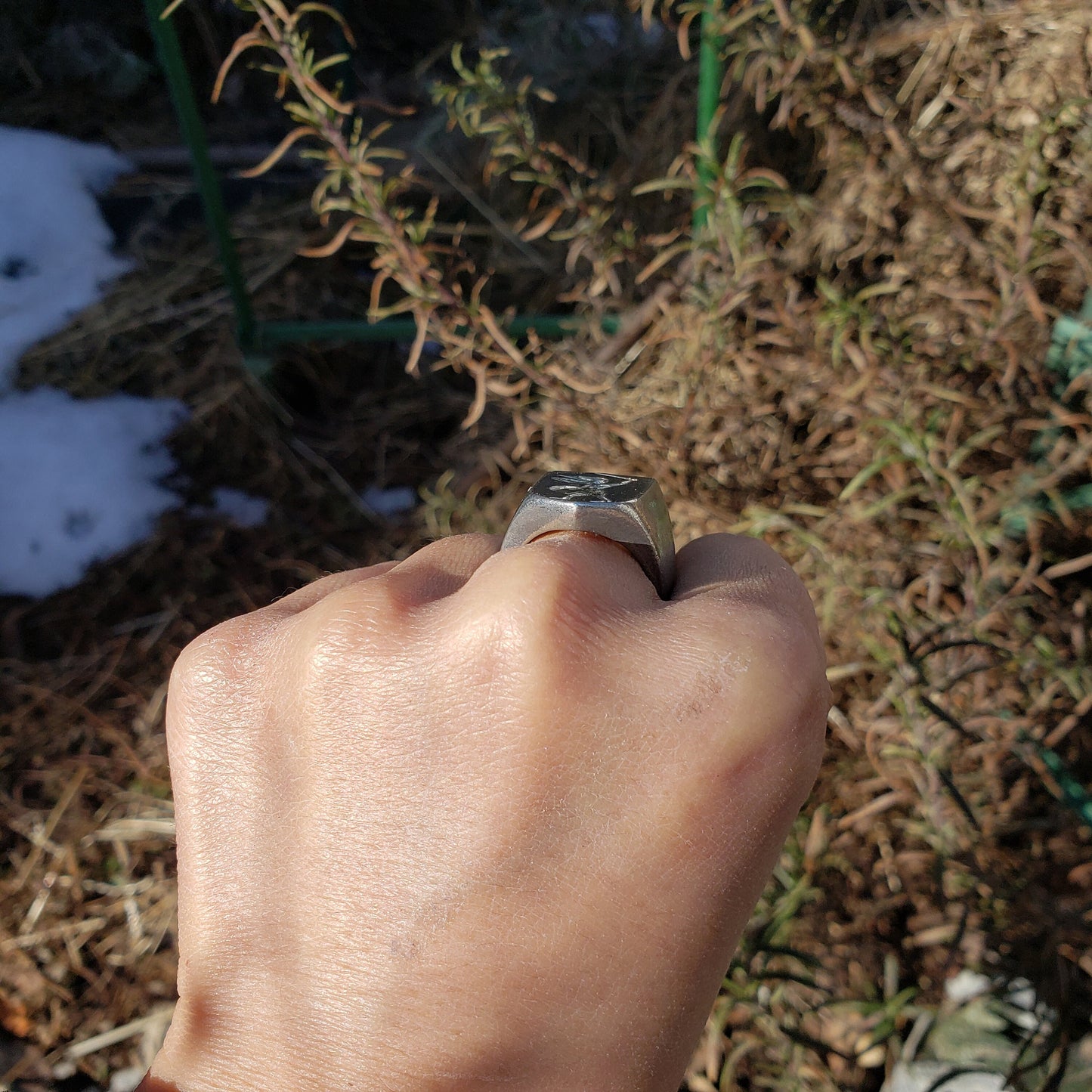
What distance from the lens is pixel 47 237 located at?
2572 millimetres

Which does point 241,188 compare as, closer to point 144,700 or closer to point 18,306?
point 18,306

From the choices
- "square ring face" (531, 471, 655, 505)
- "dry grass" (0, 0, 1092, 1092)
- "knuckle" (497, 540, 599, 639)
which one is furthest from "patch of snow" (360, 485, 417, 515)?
"knuckle" (497, 540, 599, 639)

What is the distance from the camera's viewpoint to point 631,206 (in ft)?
6.84

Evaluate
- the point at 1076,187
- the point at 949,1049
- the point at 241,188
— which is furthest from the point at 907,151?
the point at 241,188

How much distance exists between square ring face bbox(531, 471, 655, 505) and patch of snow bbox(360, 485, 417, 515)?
4.73ft

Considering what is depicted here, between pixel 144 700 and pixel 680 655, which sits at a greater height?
pixel 680 655

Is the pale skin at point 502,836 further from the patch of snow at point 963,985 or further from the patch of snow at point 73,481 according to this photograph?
the patch of snow at point 73,481

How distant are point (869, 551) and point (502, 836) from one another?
103 cm

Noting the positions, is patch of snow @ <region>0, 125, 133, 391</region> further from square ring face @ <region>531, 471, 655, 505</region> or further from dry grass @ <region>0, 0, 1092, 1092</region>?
square ring face @ <region>531, 471, 655, 505</region>

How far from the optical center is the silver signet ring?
0.71m

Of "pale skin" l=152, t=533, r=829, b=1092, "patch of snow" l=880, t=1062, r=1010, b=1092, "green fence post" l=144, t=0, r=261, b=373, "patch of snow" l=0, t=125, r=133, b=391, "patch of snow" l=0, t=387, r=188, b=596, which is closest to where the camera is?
"pale skin" l=152, t=533, r=829, b=1092

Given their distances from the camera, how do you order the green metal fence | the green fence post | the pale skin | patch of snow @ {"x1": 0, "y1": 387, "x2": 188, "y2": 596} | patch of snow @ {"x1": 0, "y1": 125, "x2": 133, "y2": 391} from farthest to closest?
patch of snow @ {"x1": 0, "y1": 125, "x2": 133, "y2": 391}, patch of snow @ {"x1": 0, "y1": 387, "x2": 188, "y2": 596}, the green fence post, the green metal fence, the pale skin

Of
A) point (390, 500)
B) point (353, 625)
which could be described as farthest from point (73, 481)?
point (353, 625)

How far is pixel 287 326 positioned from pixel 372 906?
1.96 meters
